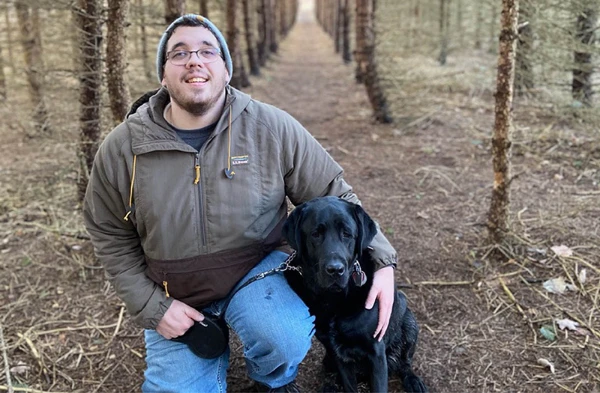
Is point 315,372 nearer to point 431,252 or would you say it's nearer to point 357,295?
point 357,295

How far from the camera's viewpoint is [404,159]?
257 inches

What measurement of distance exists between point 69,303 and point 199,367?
64.9 inches

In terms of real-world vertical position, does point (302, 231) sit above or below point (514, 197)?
above

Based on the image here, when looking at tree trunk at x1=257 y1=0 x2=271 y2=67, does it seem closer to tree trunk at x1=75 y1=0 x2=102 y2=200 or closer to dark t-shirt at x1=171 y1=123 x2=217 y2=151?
tree trunk at x1=75 y1=0 x2=102 y2=200

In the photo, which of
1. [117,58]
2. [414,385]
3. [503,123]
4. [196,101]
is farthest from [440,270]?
[117,58]

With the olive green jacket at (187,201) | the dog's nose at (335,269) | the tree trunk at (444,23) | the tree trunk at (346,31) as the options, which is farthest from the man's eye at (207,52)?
the tree trunk at (346,31)

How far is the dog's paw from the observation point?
2.68 metres

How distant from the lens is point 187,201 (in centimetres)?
241

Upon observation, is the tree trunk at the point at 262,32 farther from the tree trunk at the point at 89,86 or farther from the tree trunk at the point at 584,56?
the tree trunk at the point at 89,86

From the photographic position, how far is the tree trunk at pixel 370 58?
807cm

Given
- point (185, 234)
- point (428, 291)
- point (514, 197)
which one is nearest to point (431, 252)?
point (428, 291)

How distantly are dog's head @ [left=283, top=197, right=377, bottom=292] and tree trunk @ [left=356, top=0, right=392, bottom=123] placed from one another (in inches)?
244

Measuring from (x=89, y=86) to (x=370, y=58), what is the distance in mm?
5129

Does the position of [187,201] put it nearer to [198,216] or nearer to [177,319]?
[198,216]
